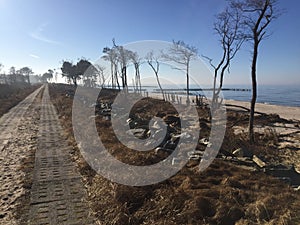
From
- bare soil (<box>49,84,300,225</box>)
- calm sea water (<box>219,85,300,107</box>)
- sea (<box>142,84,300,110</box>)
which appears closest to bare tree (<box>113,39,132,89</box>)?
sea (<box>142,84,300,110</box>)

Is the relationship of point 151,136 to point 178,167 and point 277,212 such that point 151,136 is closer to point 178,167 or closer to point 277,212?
point 178,167

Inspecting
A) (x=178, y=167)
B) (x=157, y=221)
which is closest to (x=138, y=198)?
(x=157, y=221)

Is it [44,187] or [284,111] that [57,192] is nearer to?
[44,187]

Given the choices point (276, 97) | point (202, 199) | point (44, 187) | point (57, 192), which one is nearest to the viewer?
point (202, 199)

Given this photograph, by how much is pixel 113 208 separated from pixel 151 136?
4.91 meters

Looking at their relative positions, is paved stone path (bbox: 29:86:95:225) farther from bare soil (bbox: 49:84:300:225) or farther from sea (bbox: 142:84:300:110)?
sea (bbox: 142:84:300:110)

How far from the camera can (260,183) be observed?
5.29m

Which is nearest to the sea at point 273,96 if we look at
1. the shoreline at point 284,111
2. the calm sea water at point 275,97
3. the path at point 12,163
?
the calm sea water at point 275,97

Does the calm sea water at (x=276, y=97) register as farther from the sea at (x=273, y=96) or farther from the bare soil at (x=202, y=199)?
the bare soil at (x=202, y=199)

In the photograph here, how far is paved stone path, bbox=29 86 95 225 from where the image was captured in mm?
4656

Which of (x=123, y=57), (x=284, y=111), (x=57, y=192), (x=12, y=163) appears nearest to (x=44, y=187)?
(x=57, y=192)

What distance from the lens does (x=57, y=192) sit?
5742mm

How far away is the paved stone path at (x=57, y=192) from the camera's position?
4656mm

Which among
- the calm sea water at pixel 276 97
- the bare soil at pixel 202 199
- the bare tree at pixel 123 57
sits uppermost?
the bare tree at pixel 123 57
